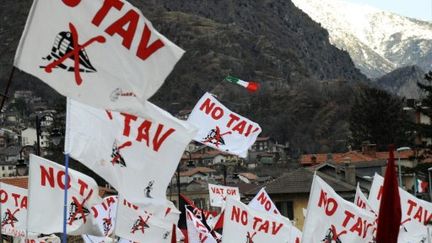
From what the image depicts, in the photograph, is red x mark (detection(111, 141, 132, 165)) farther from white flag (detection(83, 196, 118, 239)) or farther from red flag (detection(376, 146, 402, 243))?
white flag (detection(83, 196, 118, 239))

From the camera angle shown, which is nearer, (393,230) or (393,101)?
(393,230)

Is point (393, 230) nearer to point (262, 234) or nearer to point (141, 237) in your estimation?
point (141, 237)

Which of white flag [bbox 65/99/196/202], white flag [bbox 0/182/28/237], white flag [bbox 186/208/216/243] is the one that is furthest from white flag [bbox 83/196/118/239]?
white flag [bbox 65/99/196/202]

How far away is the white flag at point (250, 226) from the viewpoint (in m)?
19.8

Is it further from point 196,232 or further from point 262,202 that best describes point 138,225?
point 262,202

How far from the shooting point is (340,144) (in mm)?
167125

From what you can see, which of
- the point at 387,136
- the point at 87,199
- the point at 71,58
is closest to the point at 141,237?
the point at 87,199

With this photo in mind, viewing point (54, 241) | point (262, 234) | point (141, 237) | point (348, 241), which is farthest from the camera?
point (54, 241)

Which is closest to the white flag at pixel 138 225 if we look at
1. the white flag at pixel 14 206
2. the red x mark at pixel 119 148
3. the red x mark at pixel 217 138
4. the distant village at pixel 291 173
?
the red x mark at pixel 119 148

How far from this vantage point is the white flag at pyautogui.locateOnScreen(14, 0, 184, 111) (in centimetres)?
958

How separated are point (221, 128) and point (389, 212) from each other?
1255cm

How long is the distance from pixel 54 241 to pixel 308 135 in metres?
162

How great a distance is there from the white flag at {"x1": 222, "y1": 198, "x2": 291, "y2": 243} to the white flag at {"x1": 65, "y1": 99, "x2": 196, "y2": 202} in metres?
6.91

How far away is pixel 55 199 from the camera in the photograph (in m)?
15.2
